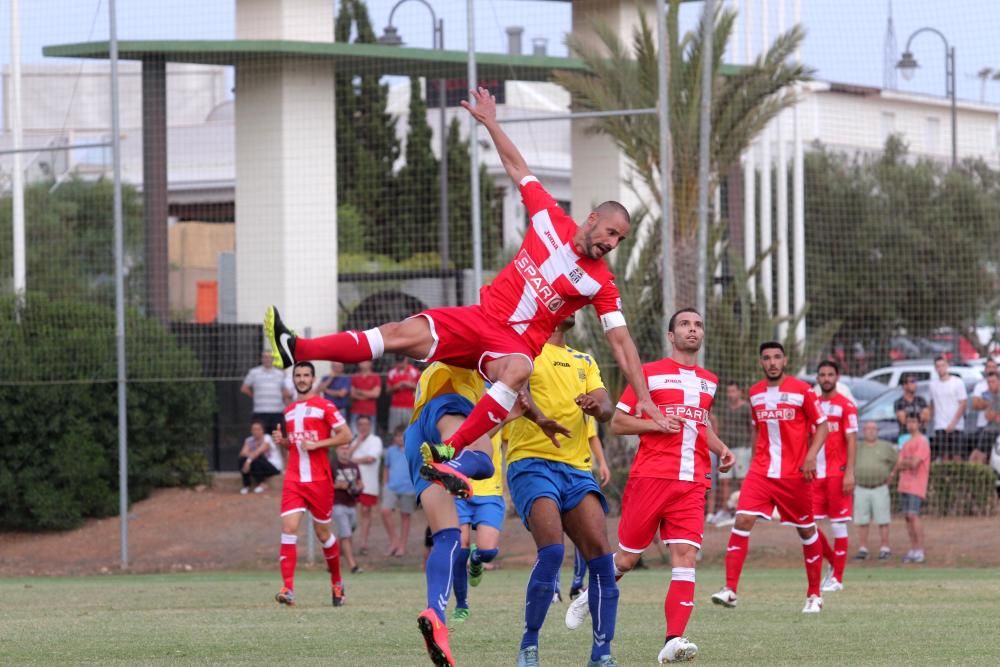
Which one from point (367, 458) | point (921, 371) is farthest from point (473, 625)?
point (921, 371)

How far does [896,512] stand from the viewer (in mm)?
23531

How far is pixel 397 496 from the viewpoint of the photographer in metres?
22.6

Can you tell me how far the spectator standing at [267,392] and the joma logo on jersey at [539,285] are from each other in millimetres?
14838

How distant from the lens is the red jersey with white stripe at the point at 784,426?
14.2 metres

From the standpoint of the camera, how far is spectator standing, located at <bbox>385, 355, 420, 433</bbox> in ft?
77.8

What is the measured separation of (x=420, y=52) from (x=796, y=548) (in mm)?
9595

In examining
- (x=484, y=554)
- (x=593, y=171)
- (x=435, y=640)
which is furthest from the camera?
(x=593, y=171)

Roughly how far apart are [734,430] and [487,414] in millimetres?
15887

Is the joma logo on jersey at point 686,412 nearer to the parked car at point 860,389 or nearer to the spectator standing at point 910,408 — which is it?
the spectator standing at point 910,408

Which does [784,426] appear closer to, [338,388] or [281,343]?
[281,343]

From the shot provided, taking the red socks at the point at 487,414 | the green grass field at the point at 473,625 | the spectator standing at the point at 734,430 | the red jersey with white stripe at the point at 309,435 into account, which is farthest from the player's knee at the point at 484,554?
the spectator standing at the point at 734,430

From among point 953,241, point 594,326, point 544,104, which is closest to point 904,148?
point 544,104

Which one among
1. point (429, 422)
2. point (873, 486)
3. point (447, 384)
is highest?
point (447, 384)

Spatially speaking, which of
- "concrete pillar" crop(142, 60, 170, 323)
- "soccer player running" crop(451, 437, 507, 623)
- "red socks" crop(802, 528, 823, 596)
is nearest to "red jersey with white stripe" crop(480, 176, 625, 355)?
"soccer player running" crop(451, 437, 507, 623)
